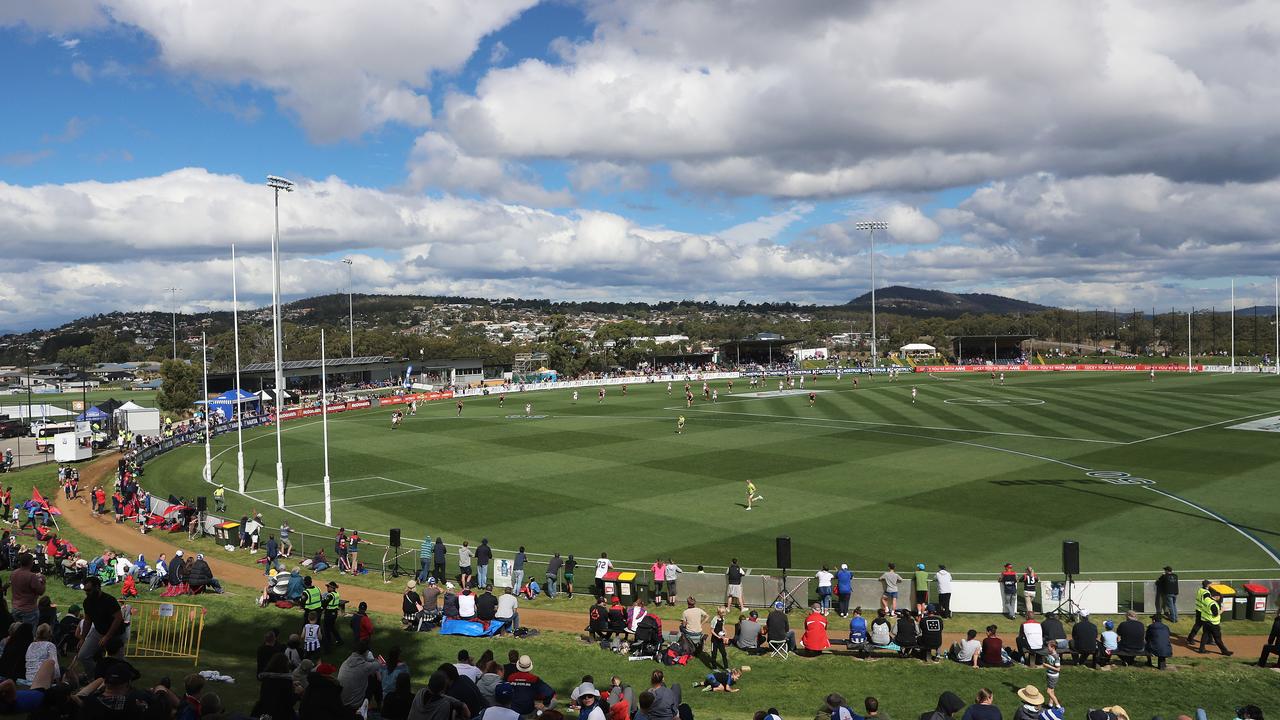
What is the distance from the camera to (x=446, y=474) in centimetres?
4209

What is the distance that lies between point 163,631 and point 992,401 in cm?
6853

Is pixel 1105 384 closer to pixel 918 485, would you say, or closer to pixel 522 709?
pixel 918 485

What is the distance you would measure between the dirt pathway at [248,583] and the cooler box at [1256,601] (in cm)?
99

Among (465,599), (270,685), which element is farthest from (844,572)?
(270,685)

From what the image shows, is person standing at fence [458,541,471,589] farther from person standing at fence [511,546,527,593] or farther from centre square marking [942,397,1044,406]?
centre square marking [942,397,1044,406]

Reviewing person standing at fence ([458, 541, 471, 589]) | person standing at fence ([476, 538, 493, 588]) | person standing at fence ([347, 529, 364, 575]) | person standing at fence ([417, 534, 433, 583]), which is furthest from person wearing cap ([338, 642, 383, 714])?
person standing at fence ([347, 529, 364, 575])

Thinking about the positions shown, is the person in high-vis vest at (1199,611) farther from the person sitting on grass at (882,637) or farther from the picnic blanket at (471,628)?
the picnic blanket at (471,628)

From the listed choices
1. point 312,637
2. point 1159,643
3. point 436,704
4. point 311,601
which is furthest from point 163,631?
point 1159,643

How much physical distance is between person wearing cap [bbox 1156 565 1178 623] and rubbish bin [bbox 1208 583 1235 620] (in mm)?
939

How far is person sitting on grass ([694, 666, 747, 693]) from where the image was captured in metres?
15.1

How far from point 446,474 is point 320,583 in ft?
59.2

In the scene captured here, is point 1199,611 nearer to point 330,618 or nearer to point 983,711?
point 983,711

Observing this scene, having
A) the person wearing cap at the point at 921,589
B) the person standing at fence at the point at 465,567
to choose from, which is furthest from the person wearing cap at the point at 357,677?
the person wearing cap at the point at 921,589

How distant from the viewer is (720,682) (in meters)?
15.2
